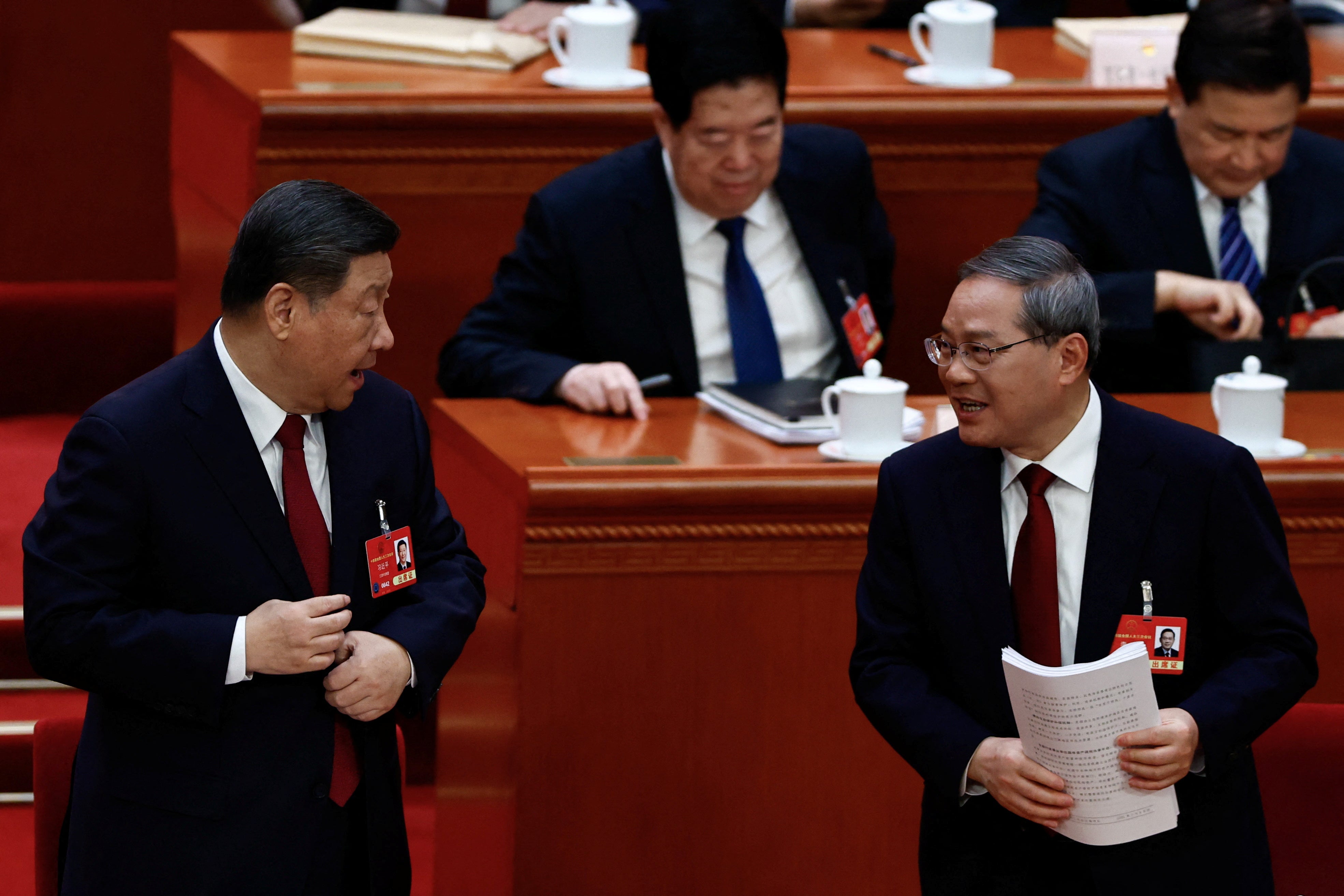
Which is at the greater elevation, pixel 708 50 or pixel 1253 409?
pixel 708 50

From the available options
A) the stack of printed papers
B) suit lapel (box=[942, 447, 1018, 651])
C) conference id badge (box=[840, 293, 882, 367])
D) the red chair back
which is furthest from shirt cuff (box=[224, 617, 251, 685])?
the stack of printed papers

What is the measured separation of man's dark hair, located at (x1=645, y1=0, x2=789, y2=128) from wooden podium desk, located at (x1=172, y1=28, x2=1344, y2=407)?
58 cm

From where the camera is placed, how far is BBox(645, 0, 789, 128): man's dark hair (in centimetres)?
300

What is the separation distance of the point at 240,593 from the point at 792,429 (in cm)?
108

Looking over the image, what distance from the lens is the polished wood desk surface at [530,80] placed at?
357cm

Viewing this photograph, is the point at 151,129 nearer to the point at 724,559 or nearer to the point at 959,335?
the point at 724,559

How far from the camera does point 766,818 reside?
2645mm

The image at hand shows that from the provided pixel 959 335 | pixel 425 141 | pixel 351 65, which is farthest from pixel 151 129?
pixel 959 335

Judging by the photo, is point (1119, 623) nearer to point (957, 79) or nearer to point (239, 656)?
point (239, 656)

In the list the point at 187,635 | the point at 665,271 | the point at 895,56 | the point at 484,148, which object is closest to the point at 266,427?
the point at 187,635

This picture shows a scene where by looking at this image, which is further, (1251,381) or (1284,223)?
(1284,223)

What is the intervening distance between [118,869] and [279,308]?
61 cm

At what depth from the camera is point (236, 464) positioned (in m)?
1.92

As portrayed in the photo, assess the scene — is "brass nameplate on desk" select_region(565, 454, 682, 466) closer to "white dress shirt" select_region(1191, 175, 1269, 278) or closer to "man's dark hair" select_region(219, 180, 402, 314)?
"man's dark hair" select_region(219, 180, 402, 314)
